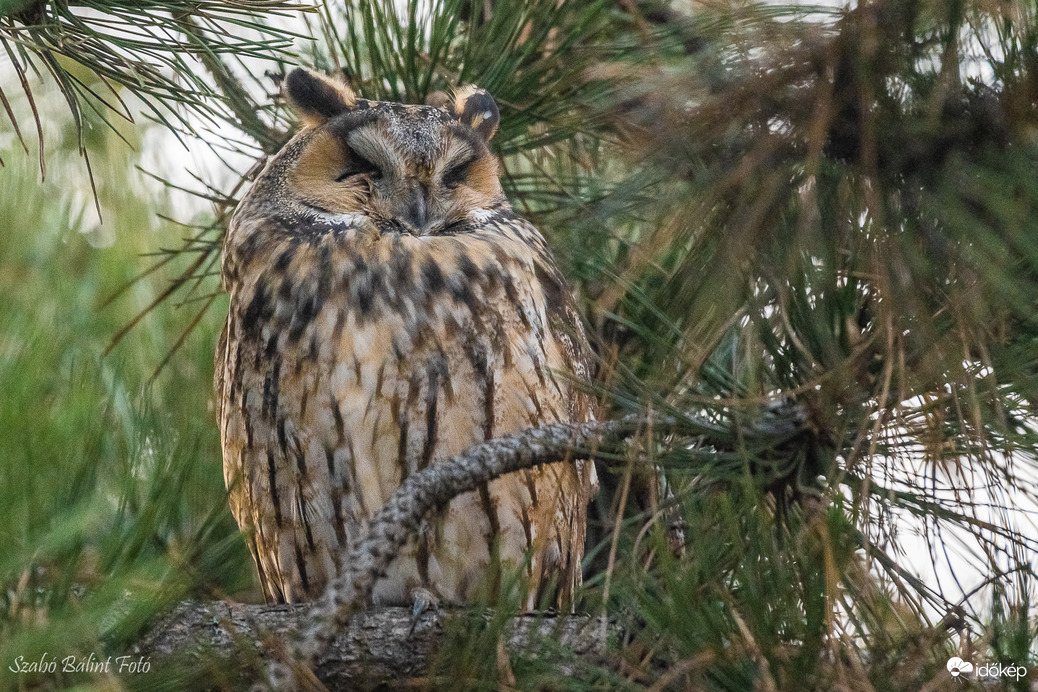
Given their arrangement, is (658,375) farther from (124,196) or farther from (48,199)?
(124,196)

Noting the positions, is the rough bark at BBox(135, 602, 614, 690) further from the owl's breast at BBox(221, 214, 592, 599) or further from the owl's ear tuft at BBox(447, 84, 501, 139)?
the owl's ear tuft at BBox(447, 84, 501, 139)

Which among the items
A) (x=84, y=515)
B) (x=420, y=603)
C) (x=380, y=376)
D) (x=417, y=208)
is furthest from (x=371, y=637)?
(x=417, y=208)

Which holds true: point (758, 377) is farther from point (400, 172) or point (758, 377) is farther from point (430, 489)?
point (400, 172)

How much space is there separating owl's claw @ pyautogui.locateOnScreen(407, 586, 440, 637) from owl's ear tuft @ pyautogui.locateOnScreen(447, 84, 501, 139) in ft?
2.64

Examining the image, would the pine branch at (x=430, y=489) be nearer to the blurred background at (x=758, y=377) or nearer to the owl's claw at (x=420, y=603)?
the blurred background at (x=758, y=377)

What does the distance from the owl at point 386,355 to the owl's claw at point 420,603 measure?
62 millimetres

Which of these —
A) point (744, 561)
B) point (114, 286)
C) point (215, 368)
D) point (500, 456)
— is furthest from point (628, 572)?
point (114, 286)

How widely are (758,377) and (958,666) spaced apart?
1.24 feet

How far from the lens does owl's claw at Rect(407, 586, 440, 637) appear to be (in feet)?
4.60

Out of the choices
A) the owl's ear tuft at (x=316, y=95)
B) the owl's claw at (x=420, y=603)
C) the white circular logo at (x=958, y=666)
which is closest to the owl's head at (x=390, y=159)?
the owl's ear tuft at (x=316, y=95)

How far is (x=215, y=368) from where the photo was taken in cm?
200

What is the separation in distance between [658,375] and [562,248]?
0.96 feet

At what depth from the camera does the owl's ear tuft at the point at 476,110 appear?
72.6 inches

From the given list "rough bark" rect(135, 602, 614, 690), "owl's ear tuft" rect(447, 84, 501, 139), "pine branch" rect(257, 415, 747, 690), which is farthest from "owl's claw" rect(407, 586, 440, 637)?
"owl's ear tuft" rect(447, 84, 501, 139)
